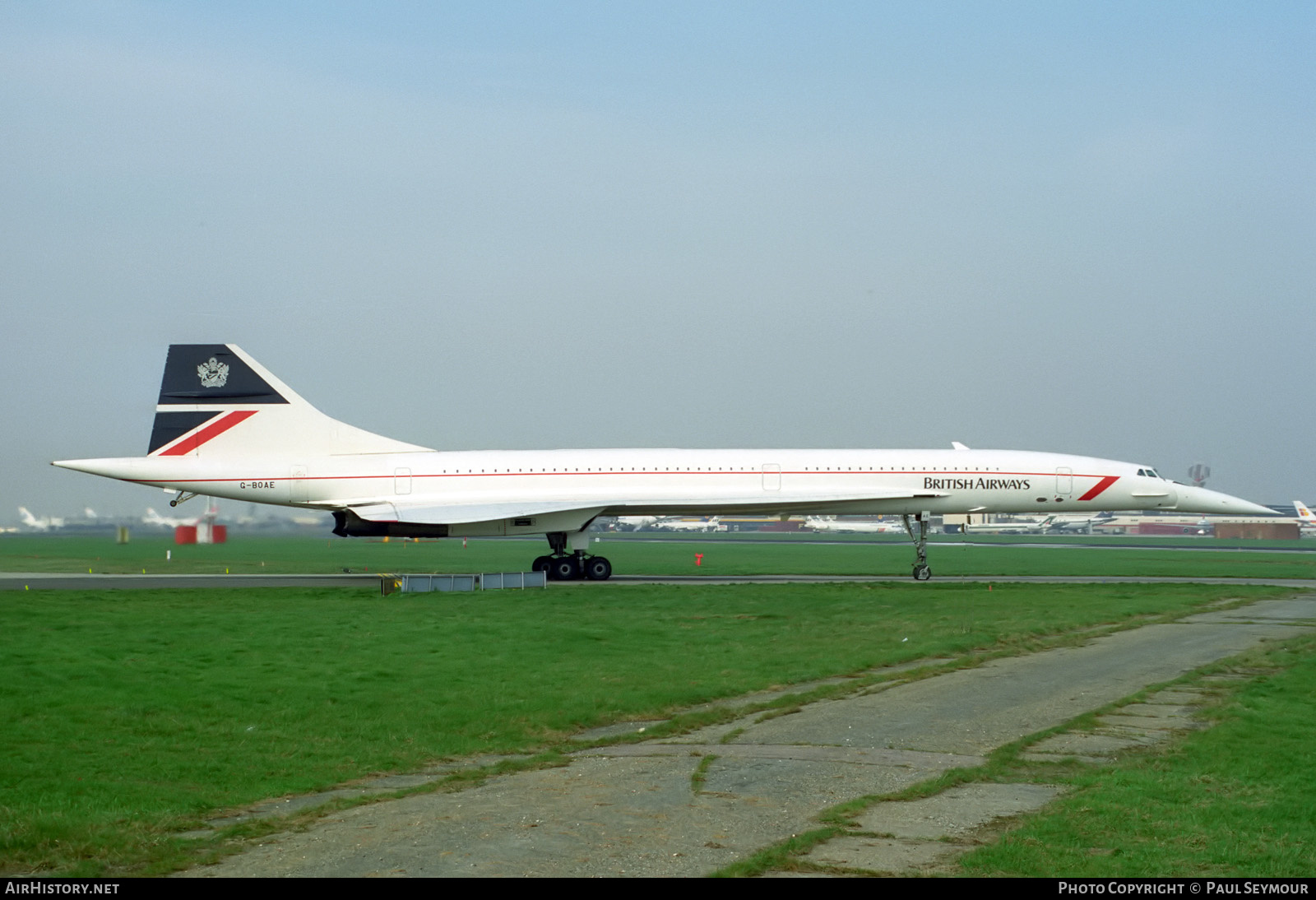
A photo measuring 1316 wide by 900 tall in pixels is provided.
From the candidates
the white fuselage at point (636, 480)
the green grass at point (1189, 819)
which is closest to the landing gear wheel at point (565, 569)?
the white fuselage at point (636, 480)

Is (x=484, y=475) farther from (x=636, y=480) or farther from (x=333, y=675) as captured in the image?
(x=333, y=675)

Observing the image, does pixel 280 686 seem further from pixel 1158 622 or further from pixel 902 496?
pixel 902 496

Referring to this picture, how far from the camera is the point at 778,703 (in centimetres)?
1090

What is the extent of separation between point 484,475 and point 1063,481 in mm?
15311

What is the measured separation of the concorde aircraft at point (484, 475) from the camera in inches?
1145

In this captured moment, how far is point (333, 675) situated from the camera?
39.0 feet

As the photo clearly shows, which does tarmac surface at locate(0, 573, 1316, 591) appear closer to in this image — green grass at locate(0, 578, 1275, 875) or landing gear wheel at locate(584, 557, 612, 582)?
landing gear wheel at locate(584, 557, 612, 582)

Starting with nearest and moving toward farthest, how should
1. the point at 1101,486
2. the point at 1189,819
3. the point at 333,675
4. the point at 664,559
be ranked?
the point at 1189,819 < the point at 333,675 < the point at 1101,486 < the point at 664,559

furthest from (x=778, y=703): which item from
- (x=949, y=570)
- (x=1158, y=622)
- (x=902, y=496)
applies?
(x=949, y=570)

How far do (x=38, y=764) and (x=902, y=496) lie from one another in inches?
967

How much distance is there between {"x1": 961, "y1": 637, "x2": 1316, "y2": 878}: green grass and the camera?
5.74m

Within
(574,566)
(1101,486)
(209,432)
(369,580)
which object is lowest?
(369,580)

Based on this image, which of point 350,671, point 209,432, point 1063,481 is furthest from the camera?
point 1063,481

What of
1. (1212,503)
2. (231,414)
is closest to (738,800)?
(231,414)
